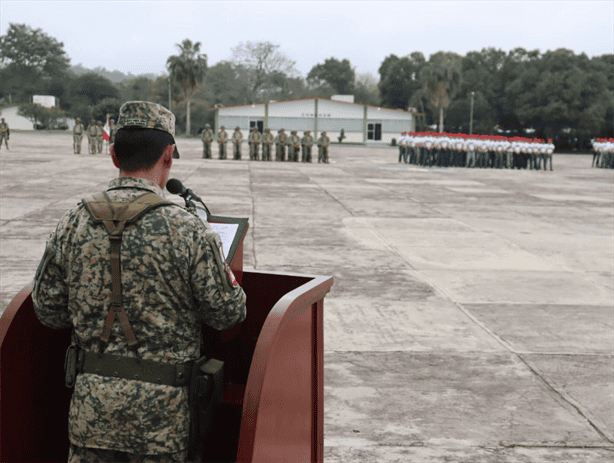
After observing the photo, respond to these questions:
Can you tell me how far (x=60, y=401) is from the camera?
8.54ft

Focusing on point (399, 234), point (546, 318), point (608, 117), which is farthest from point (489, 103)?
point (546, 318)

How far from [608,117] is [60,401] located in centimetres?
6860

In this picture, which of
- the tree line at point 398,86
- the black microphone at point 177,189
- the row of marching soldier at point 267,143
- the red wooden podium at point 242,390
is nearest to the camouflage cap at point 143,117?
the black microphone at point 177,189

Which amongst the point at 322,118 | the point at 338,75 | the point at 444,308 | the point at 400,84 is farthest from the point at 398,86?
the point at 444,308

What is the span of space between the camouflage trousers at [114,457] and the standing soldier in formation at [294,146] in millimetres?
32026

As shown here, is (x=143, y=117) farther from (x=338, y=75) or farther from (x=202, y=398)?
(x=338, y=75)

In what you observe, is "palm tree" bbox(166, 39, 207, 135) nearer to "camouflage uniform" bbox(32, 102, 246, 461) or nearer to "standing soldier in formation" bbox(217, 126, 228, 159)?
"standing soldier in formation" bbox(217, 126, 228, 159)

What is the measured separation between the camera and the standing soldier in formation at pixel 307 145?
111ft

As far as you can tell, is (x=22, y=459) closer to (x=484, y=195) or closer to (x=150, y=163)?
(x=150, y=163)

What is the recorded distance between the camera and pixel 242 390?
9.74 ft

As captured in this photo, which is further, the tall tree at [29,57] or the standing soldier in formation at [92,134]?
the tall tree at [29,57]

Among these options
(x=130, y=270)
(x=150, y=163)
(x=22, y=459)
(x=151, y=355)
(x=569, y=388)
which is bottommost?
(x=569, y=388)

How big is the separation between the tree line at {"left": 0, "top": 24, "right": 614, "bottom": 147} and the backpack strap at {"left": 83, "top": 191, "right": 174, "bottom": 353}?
213 feet

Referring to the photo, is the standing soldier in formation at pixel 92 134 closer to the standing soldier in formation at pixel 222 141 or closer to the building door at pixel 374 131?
the standing soldier in formation at pixel 222 141
